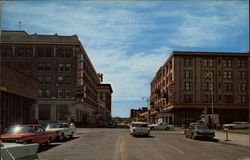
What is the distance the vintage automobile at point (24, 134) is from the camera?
18.5 m

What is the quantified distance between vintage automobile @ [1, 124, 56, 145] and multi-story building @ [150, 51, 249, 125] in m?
61.3

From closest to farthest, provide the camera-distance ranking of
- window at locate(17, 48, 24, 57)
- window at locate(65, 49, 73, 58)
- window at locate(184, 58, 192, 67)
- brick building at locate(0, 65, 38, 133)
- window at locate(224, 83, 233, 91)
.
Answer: brick building at locate(0, 65, 38, 133) < window at locate(17, 48, 24, 57) < window at locate(65, 49, 73, 58) < window at locate(184, 58, 192, 67) < window at locate(224, 83, 233, 91)

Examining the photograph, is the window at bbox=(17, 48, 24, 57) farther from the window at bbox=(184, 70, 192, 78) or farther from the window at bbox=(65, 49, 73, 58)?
the window at bbox=(184, 70, 192, 78)

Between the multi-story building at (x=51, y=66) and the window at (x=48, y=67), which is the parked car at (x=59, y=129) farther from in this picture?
the window at (x=48, y=67)

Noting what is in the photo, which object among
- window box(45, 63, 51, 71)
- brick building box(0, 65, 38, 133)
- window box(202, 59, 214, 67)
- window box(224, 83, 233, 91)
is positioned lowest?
brick building box(0, 65, 38, 133)

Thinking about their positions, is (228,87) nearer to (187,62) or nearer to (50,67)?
(187,62)

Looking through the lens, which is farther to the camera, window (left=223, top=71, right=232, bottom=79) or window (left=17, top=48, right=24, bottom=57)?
window (left=223, top=71, right=232, bottom=79)

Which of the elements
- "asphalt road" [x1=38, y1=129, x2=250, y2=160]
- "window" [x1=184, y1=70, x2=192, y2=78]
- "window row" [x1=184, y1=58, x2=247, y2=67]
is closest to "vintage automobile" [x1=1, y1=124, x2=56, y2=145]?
"asphalt road" [x1=38, y1=129, x2=250, y2=160]

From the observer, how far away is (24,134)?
1902 centimetres

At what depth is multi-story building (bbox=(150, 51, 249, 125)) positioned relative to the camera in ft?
265

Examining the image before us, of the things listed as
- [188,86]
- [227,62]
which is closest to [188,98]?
[188,86]

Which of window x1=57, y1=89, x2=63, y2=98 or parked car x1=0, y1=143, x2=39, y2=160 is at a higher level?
window x1=57, y1=89, x2=63, y2=98

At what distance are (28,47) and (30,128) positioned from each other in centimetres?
6144

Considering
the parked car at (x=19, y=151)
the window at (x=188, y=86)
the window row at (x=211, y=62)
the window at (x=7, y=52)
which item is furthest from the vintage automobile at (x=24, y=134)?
the window row at (x=211, y=62)
